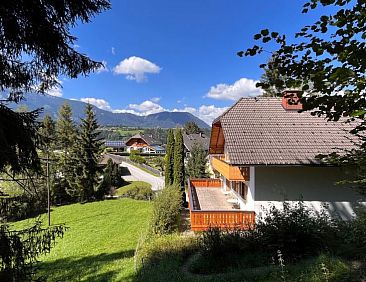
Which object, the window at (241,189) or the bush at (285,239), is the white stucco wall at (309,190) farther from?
the bush at (285,239)

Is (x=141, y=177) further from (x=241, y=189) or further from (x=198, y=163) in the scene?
Answer: (x=241, y=189)

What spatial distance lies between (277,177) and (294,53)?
10382 millimetres

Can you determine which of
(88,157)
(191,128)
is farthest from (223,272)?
(191,128)

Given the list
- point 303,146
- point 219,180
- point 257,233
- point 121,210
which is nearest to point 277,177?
point 303,146

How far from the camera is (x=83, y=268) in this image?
474 inches

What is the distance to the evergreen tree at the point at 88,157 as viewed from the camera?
31.1 m

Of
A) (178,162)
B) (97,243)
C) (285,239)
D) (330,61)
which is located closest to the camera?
(330,61)

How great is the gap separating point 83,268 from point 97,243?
4.32 meters

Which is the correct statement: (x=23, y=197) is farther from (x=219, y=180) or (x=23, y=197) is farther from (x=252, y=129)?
(x=219, y=180)

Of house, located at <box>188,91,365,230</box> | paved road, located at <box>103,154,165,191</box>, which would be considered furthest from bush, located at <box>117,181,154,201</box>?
house, located at <box>188,91,365,230</box>

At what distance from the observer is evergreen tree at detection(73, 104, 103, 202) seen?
31077mm

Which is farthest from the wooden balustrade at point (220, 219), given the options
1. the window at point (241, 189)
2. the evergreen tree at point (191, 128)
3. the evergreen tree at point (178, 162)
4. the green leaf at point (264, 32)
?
the evergreen tree at point (191, 128)

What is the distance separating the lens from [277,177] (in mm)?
12945

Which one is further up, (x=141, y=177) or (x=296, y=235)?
(x=296, y=235)
